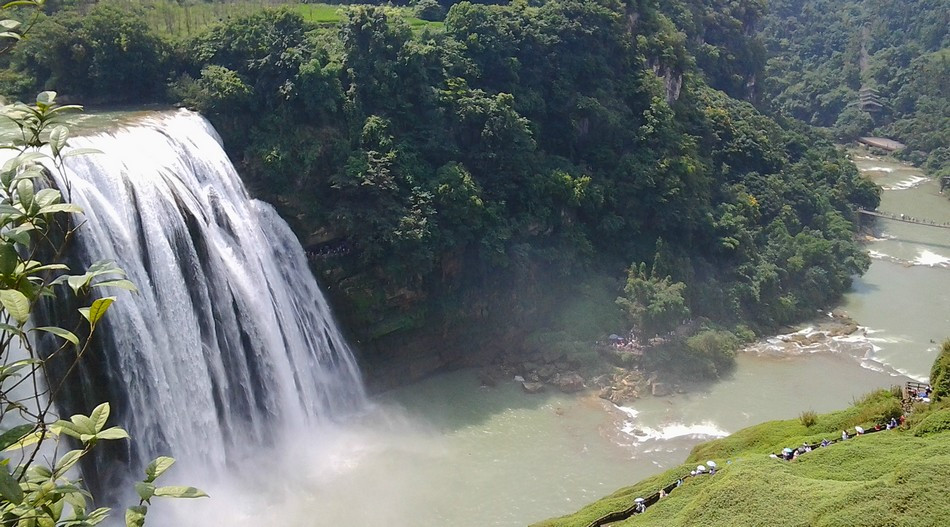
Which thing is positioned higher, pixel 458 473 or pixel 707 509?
pixel 707 509

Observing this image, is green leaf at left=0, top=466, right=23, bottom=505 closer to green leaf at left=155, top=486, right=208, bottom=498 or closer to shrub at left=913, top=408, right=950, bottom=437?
green leaf at left=155, top=486, right=208, bottom=498

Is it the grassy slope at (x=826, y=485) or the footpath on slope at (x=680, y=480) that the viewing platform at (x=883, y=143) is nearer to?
the grassy slope at (x=826, y=485)

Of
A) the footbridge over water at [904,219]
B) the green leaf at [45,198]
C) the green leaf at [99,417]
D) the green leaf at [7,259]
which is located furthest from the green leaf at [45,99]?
the footbridge over water at [904,219]

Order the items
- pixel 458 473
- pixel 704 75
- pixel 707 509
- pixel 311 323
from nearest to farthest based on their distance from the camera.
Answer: pixel 707 509
pixel 458 473
pixel 311 323
pixel 704 75

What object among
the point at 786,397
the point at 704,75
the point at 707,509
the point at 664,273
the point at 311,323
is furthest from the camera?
the point at 704,75

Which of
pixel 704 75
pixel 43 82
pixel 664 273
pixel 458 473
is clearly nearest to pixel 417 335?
pixel 458 473

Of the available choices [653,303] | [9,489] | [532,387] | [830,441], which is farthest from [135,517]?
[653,303]

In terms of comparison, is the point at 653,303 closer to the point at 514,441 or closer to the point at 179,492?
the point at 514,441

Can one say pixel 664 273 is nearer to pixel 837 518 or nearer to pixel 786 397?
pixel 786 397
